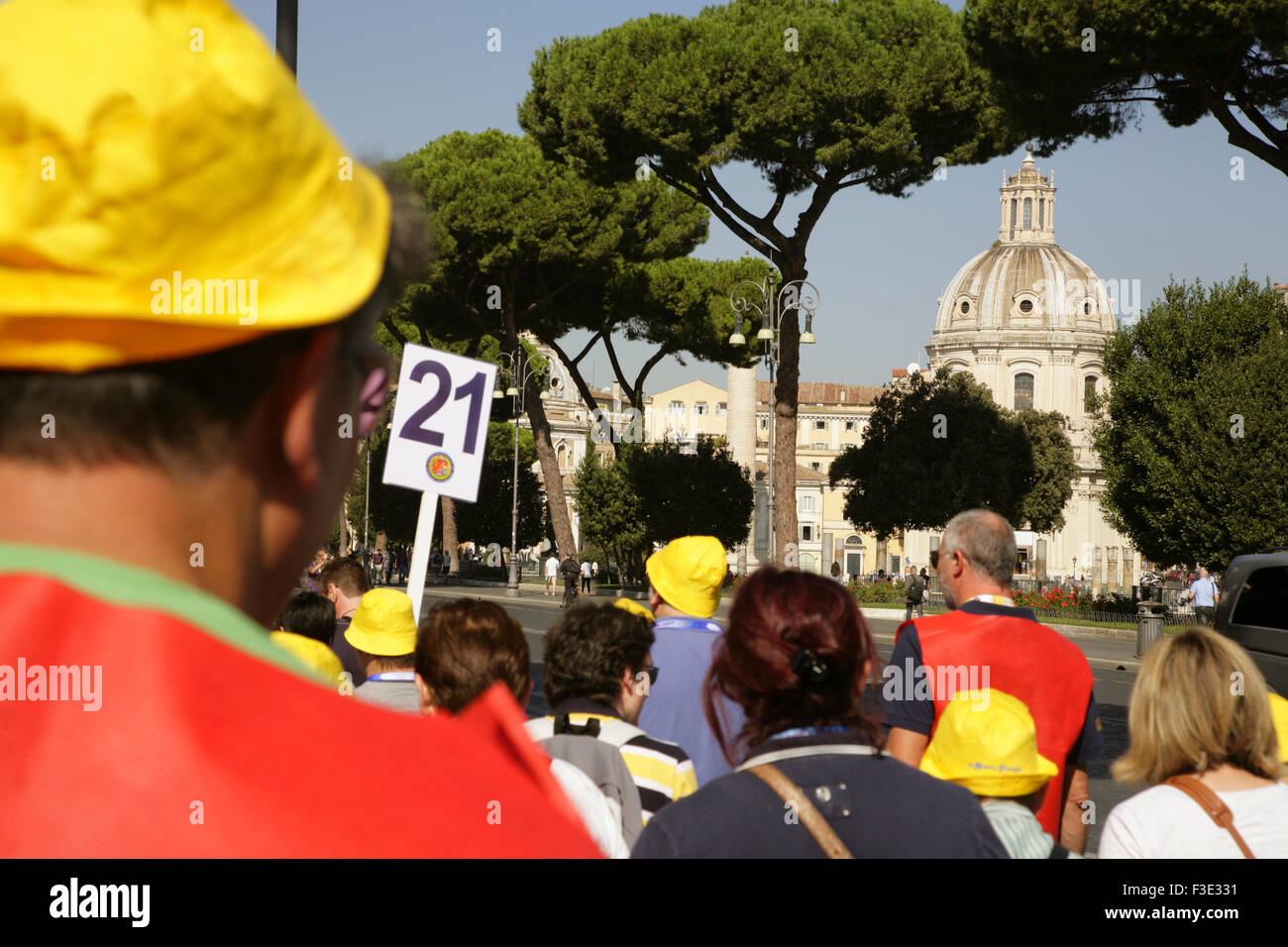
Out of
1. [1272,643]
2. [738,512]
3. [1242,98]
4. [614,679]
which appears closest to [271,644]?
[614,679]

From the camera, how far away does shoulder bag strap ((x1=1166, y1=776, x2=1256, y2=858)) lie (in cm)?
308

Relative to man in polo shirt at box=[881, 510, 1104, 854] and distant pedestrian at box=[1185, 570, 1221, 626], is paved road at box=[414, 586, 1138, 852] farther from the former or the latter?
distant pedestrian at box=[1185, 570, 1221, 626]

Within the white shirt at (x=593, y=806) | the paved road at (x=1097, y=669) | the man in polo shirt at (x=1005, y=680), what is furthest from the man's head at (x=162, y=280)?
the paved road at (x=1097, y=669)

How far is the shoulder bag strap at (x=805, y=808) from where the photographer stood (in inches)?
84.6

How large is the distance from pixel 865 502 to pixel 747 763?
2079 inches

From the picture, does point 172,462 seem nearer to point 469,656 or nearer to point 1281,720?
point 469,656

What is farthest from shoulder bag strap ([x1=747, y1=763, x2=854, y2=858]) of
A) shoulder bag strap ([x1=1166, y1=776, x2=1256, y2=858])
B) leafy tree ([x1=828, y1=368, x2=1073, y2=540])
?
leafy tree ([x1=828, y1=368, x2=1073, y2=540])

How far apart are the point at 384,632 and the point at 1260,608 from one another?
9.65m

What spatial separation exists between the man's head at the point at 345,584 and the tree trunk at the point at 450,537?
47898mm

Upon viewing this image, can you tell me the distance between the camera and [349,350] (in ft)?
3.01

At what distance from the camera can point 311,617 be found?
17.8ft

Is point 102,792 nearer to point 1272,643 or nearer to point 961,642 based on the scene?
point 961,642

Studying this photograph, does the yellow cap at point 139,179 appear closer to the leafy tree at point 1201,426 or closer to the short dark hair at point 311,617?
the short dark hair at point 311,617

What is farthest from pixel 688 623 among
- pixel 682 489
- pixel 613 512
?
pixel 613 512
